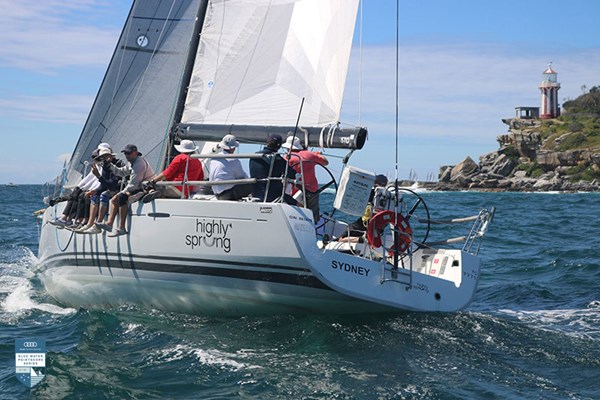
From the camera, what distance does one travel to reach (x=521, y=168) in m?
85.2

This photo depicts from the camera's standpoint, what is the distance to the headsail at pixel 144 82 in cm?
1178

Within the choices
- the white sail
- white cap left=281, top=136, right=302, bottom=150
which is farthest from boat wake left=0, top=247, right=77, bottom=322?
white cap left=281, top=136, right=302, bottom=150

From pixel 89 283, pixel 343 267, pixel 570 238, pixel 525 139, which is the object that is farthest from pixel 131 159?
pixel 525 139

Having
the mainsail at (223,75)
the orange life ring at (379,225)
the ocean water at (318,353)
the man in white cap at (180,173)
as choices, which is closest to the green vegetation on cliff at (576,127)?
the mainsail at (223,75)

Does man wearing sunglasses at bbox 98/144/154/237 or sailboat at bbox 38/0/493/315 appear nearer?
sailboat at bbox 38/0/493/315

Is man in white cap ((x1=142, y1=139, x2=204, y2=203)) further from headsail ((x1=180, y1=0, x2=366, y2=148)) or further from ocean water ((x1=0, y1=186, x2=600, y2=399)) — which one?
ocean water ((x1=0, y1=186, x2=600, y2=399))

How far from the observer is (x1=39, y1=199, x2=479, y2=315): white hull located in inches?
332

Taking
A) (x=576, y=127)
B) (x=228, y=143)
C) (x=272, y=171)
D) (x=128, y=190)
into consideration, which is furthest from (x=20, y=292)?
(x=576, y=127)

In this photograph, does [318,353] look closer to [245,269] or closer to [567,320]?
[245,269]

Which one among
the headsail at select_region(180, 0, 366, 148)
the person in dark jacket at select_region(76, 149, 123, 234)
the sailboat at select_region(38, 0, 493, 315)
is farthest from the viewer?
the headsail at select_region(180, 0, 366, 148)

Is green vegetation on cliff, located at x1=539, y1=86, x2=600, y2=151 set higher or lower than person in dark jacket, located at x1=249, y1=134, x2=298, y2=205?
higher

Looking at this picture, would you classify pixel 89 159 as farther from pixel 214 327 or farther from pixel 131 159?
pixel 214 327

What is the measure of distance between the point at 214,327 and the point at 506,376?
122 inches

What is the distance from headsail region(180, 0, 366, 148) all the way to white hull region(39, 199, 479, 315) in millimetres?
2047
